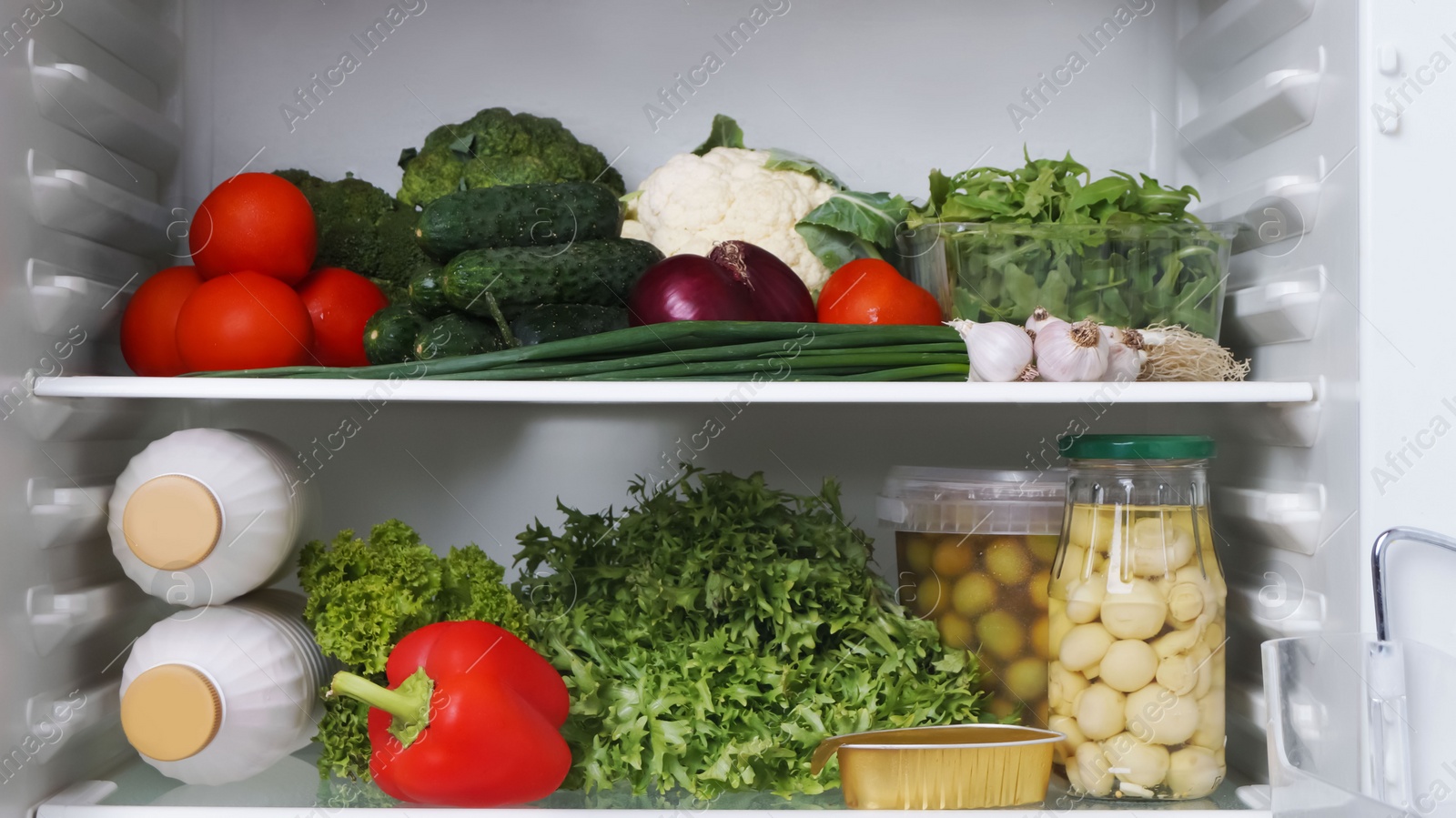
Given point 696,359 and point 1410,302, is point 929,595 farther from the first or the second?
point 1410,302

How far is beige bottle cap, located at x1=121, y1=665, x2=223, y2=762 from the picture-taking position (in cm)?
92

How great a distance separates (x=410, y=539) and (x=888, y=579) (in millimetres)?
614

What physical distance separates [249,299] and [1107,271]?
871 millimetres

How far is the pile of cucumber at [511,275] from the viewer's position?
3.46 feet

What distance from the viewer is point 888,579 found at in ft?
4.44

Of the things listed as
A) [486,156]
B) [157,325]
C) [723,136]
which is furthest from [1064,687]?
[157,325]

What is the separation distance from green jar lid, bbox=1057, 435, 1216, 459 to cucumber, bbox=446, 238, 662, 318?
489 mm

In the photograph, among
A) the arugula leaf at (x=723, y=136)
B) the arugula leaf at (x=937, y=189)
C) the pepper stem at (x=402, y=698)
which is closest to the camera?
the pepper stem at (x=402, y=698)

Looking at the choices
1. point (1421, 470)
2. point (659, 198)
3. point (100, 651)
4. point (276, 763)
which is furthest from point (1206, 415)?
point (100, 651)

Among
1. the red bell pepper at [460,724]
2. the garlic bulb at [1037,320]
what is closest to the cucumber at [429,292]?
the red bell pepper at [460,724]

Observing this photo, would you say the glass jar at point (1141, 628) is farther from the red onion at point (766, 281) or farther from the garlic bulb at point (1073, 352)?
the red onion at point (766, 281)

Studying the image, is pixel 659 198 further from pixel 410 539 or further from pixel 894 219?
pixel 410 539

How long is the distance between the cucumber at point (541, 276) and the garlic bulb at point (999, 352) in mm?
355

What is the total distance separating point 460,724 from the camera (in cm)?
87
